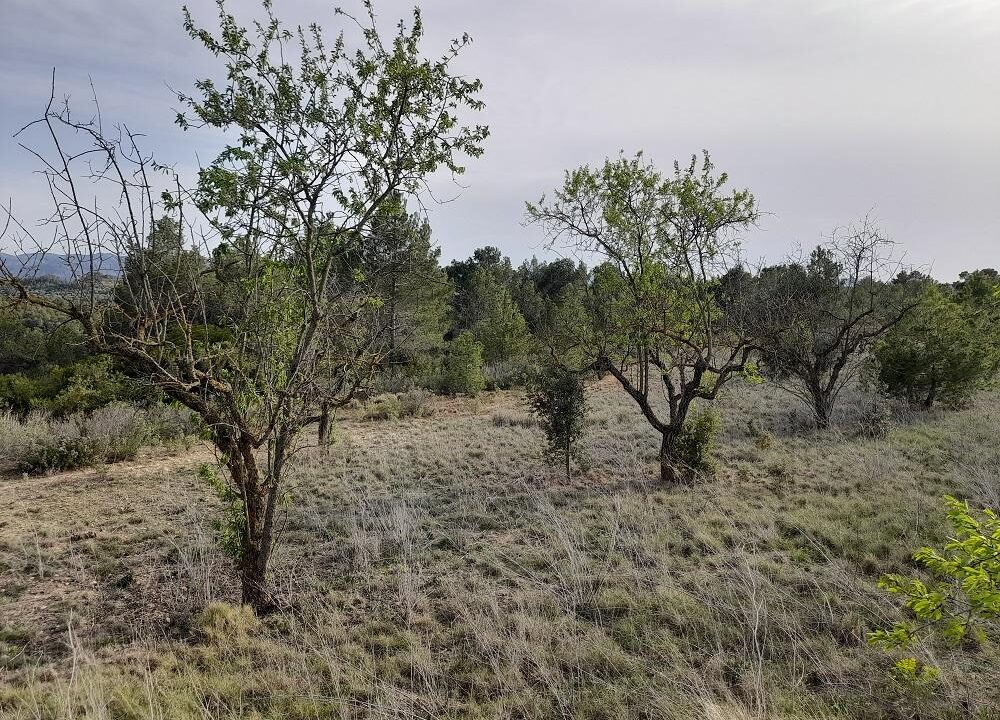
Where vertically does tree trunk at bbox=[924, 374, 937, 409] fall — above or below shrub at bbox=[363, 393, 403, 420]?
above

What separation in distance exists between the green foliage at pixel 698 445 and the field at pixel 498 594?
392 millimetres

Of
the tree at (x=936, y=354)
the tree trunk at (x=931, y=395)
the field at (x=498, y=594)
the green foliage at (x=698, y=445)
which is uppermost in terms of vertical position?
the tree at (x=936, y=354)

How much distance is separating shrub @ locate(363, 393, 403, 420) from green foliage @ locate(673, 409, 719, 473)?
30.0 feet

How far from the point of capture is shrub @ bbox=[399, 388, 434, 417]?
52.4 ft

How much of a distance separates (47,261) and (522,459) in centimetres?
790

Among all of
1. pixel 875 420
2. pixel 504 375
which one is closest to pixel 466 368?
pixel 504 375

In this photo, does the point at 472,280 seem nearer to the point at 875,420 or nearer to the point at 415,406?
the point at 415,406

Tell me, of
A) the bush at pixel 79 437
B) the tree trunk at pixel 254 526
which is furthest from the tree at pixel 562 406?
the bush at pixel 79 437

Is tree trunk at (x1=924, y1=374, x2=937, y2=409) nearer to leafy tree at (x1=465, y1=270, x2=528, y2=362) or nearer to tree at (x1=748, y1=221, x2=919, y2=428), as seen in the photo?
tree at (x1=748, y1=221, x2=919, y2=428)

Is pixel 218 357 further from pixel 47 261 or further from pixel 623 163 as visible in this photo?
pixel 623 163

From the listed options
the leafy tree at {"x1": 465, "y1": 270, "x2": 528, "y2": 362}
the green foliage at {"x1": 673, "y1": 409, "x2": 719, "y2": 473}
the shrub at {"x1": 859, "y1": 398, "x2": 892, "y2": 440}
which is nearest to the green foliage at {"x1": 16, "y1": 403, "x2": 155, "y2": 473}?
the green foliage at {"x1": 673, "y1": 409, "x2": 719, "y2": 473}

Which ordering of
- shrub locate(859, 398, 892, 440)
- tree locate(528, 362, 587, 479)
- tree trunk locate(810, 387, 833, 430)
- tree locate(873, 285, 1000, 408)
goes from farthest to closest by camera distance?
tree locate(873, 285, 1000, 408) → tree trunk locate(810, 387, 833, 430) → shrub locate(859, 398, 892, 440) → tree locate(528, 362, 587, 479)

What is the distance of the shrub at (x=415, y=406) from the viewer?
52.4 feet

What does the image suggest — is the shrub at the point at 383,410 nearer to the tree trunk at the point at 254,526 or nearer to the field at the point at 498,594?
the field at the point at 498,594
